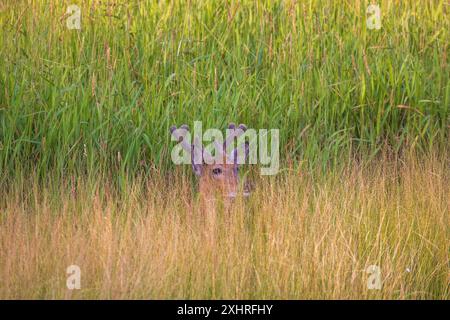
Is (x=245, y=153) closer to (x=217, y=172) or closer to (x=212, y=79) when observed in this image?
(x=217, y=172)

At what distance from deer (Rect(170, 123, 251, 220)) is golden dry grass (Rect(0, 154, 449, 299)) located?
0.10m

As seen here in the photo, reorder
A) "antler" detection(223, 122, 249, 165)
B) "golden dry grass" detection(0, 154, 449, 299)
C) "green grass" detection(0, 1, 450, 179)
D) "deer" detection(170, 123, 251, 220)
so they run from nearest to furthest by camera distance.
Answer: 1. "golden dry grass" detection(0, 154, 449, 299)
2. "deer" detection(170, 123, 251, 220)
3. "antler" detection(223, 122, 249, 165)
4. "green grass" detection(0, 1, 450, 179)

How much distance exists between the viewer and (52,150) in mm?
5145

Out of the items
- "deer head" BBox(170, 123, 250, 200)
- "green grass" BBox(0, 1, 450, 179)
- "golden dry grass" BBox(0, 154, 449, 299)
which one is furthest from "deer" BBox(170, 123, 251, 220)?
"green grass" BBox(0, 1, 450, 179)

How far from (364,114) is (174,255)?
2.22m

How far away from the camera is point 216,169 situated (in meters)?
4.50

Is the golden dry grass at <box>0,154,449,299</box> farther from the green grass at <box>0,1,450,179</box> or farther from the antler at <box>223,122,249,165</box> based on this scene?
the green grass at <box>0,1,450,179</box>

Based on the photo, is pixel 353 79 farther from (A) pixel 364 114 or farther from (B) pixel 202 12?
(B) pixel 202 12

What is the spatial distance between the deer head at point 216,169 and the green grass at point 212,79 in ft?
0.95

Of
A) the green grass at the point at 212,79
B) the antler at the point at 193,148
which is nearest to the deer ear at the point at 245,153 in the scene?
the antler at the point at 193,148

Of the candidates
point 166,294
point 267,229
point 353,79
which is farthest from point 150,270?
point 353,79

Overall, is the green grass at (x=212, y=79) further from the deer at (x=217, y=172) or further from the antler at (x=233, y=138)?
the antler at (x=233, y=138)

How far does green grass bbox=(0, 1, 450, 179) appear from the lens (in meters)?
5.14

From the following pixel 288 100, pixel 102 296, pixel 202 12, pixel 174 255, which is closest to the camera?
pixel 102 296
